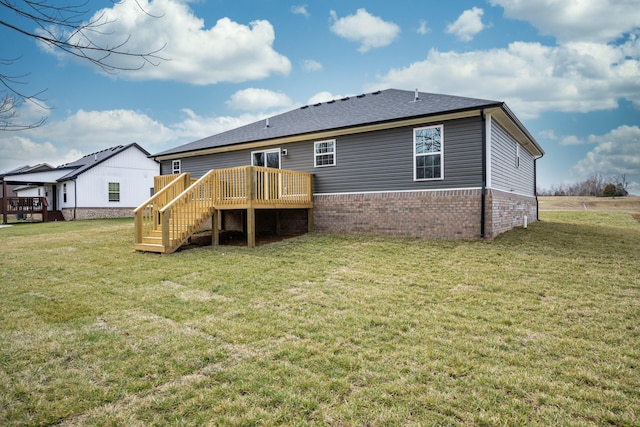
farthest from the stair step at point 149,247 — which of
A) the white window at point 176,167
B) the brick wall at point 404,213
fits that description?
the white window at point 176,167

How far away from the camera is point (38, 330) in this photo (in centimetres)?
404

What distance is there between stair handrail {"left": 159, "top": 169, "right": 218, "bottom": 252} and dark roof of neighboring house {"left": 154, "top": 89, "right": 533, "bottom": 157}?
13.4ft

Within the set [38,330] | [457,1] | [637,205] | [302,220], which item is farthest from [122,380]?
[637,205]

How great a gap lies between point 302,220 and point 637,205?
33.1 metres

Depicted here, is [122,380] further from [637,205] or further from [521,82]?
[637,205]

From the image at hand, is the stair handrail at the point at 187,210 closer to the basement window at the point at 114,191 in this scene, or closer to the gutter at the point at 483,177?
the gutter at the point at 483,177

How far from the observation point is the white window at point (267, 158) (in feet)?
45.2

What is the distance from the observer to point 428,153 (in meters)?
10.5

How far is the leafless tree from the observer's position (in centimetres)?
287

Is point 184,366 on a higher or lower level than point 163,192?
lower

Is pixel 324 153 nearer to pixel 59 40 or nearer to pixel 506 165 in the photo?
pixel 506 165

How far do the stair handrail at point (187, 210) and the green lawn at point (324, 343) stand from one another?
66.9 inches

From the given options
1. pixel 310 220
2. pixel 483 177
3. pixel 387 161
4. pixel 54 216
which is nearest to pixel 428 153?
pixel 387 161

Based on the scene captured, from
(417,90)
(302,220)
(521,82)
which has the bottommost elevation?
(302,220)
